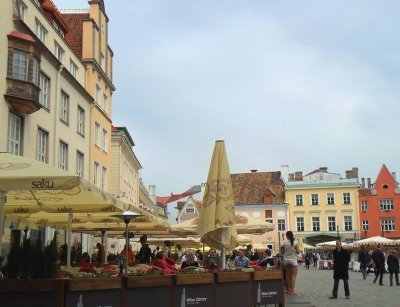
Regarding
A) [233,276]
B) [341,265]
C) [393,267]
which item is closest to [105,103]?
[393,267]

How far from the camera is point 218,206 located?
1158 centimetres

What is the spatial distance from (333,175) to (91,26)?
5581cm

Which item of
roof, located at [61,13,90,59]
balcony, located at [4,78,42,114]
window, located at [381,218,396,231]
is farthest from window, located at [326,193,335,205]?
balcony, located at [4,78,42,114]

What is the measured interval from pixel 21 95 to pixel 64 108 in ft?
24.6

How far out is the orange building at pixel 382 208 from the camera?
77.0 m

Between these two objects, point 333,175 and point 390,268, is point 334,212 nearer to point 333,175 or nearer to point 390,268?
A: point 333,175

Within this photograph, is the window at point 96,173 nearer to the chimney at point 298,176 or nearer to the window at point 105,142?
the window at point 105,142

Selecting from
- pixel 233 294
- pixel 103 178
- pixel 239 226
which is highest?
pixel 103 178

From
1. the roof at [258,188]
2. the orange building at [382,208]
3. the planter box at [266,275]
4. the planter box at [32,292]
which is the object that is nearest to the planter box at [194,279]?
the planter box at [266,275]

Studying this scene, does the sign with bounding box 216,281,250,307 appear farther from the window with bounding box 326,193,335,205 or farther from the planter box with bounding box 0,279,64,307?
the window with bounding box 326,193,335,205

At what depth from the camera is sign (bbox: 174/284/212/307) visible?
8906 millimetres

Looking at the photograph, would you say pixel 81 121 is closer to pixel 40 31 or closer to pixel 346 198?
pixel 40 31

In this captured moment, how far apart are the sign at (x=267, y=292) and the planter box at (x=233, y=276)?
1.04 ft

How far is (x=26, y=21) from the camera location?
2347 centimetres
